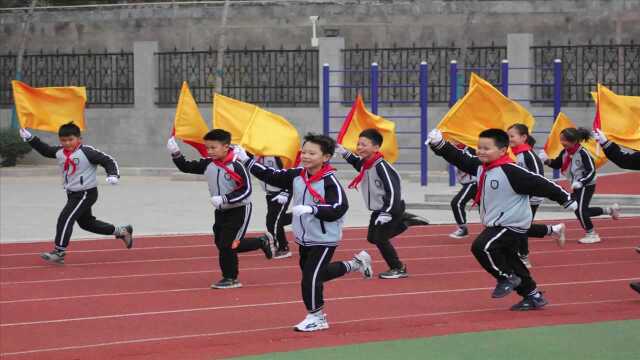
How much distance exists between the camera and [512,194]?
382 inches

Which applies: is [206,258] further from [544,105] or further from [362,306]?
[544,105]

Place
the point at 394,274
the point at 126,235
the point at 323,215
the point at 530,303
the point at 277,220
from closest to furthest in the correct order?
the point at 323,215 < the point at 530,303 < the point at 394,274 < the point at 277,220 < the point at 126,235

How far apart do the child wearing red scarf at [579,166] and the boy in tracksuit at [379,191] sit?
287cm

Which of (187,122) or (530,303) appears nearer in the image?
(530,303)

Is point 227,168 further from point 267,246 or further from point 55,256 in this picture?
A: point 55,256

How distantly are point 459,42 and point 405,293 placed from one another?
57.3 feet

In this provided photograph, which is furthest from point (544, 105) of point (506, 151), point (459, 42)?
point (506, 151)

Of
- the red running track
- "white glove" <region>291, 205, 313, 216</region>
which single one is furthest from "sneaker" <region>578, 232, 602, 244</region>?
"white glove" <region>291, 205, 313, 216</region>

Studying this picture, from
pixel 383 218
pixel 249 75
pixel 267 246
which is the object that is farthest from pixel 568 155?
pixel 249 75

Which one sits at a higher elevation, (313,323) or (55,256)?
(313,323)

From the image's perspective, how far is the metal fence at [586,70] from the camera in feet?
81.7

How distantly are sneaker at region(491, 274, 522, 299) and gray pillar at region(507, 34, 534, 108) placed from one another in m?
15.5

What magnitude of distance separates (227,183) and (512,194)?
10.0 ft

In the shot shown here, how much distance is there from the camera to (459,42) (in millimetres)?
28047
